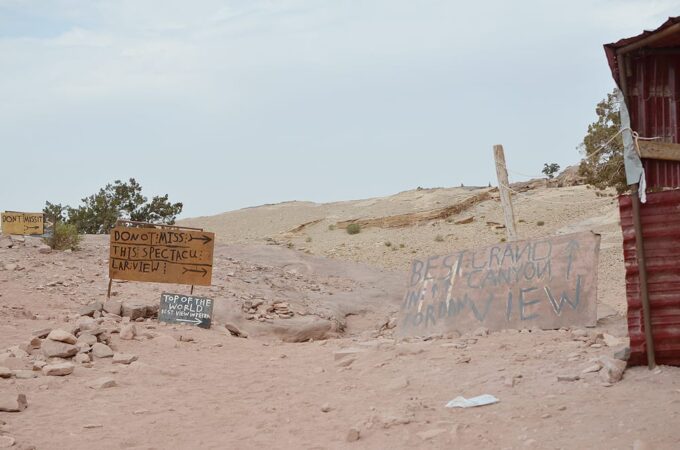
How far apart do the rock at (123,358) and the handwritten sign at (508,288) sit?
362cm

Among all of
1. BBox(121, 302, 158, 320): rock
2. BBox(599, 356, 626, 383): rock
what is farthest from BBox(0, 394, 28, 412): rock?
BBox(599, 356, 626, 383): rock

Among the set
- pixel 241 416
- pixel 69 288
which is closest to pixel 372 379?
pixel 241 416

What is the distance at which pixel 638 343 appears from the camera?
6.68 metres

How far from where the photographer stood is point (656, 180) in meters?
6.90

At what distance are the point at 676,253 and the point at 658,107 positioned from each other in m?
1.44

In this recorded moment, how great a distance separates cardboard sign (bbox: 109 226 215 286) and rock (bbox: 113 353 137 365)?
415cm

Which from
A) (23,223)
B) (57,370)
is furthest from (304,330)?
(23,223)

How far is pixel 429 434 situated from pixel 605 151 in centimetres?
1898

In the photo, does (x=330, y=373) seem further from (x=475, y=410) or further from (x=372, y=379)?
(x=475, y=410)

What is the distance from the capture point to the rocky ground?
19.7ft

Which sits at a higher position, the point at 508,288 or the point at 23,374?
the point at 508,288

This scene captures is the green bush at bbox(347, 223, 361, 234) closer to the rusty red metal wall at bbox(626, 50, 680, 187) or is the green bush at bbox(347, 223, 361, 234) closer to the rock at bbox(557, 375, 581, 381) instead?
the rusty red metal wall at bbox(626, 50, 680, 187)

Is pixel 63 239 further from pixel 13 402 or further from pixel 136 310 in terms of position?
pixel 13 402

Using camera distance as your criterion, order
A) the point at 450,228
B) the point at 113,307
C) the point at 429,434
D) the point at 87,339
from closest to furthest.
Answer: the point at 429,434, the point at 87,339, the point at 113,307, the point at 450,228
